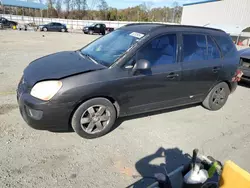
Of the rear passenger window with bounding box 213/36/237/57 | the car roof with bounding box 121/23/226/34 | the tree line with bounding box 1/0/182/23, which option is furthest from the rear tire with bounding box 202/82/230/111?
the tree line with bounding box 1/0/182/23

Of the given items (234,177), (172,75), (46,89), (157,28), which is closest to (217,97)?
(172,75)

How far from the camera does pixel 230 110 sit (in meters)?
4.70

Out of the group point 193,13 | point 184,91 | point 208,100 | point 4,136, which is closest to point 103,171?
point 4,136

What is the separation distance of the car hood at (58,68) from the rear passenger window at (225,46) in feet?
8.66

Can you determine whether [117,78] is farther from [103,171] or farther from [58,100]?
[103,171]

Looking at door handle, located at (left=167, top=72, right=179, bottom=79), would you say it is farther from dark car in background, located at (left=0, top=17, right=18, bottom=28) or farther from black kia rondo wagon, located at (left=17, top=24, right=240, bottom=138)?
dark car in background, located at (left=0, top=17, right=18, bottom=28)

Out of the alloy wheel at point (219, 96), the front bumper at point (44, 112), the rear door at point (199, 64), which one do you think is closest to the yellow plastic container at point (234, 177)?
the front bumper at point (44, 112)

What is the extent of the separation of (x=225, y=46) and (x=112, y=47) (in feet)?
8.09

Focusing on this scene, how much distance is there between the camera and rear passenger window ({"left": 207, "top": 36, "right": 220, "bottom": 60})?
13.4 feet

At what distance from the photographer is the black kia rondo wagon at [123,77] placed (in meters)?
2.84

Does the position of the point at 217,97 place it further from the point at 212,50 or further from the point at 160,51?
the point at 160,51

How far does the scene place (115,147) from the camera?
9.96 ft

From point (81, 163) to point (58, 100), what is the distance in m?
0.89

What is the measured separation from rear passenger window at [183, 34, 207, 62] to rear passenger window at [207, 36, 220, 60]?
109 millimetres
